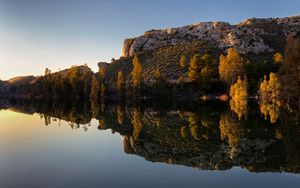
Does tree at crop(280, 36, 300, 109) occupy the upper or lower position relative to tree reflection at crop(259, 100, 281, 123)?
upper

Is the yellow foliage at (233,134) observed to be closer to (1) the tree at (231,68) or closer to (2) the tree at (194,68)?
(1) the tree at (231,68)

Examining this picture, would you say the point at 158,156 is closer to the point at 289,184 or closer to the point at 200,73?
the point at 289,184

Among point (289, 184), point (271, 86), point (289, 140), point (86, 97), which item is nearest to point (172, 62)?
point (86, 97)

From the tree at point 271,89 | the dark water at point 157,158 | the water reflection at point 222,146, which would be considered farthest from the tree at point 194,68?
the dark water at point 157,158

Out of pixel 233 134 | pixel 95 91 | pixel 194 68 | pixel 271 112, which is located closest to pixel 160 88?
pixel 194 68

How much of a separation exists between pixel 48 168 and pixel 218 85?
97.4 metres

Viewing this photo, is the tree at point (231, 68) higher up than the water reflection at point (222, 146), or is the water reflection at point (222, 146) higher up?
the tree at point (231, 68)

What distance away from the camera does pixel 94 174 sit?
1758 cm

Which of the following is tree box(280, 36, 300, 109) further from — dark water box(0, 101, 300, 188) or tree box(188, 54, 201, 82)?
tree box(188, 54, 201, 82)

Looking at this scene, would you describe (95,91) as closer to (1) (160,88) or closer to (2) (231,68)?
(1) (160,88)

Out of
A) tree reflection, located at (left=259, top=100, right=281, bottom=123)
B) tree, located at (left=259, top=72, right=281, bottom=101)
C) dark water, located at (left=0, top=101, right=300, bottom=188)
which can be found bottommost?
dark water, located at (left=0, top=101, right=300, bottom=188)

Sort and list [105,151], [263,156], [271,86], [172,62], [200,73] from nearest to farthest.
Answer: [263,156], [105,151], [271,86], [200,73], [172,62]

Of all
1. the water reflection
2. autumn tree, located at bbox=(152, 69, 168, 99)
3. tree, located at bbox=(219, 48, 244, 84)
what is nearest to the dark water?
the water reflection

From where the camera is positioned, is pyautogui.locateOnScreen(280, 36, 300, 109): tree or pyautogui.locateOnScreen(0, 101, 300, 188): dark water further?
pyautogui.locateOnScreen(280, 36, 300, 109): tree
